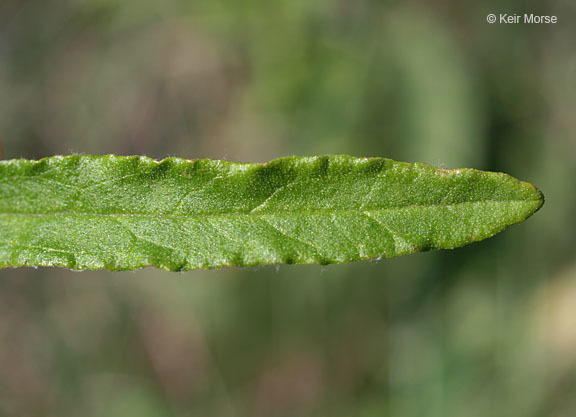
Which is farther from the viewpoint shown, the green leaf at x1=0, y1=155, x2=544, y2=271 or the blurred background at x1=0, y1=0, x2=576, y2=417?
the blurred background at x1=0, y1=0, x2=576, y2=417

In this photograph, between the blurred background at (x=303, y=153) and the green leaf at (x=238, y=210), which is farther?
the blurred background at (x=303, y=153)

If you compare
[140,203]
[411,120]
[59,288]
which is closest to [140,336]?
[59,288]

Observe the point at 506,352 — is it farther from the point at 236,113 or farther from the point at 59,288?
the point at 59,288

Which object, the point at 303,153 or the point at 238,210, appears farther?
the point at 303,153

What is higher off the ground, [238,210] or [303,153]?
[303,153]
